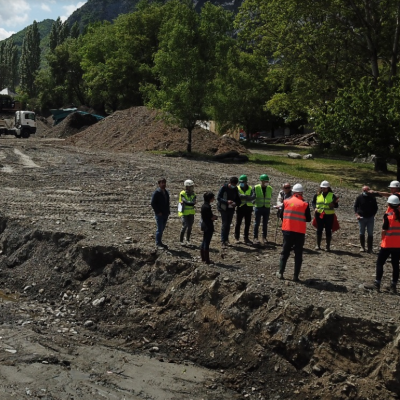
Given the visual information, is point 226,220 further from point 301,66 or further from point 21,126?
point 21,126

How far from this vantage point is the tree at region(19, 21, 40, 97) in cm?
11775

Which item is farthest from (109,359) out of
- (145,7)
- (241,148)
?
(145,7)

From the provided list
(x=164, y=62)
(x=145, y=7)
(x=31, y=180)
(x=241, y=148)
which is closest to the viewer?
(x=31, y=180)

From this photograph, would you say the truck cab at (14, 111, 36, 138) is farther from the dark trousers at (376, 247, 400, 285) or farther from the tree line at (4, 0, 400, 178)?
the dark trousers at (376, 247, 400, 285)

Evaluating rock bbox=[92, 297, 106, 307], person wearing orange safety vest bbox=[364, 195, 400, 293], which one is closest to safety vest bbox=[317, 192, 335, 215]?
person wearing orange safety vest bbox=[364, 195, 400, 293]

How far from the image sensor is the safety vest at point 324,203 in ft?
45.4

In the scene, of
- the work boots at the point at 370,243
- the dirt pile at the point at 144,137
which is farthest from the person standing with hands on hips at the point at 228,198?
the dirt pile at the point at 144,137

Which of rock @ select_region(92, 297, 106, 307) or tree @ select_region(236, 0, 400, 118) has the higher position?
tree @ select_region(236, 0, 400, 118)

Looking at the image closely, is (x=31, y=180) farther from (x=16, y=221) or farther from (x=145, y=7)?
(x=145, y=7)

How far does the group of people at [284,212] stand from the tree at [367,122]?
12.1 m

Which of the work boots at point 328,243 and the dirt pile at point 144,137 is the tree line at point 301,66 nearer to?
the dirt pile at point 144,137

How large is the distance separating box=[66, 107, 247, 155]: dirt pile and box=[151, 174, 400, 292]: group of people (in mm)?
22924

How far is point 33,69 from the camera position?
122 metres

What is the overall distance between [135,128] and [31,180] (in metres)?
20.5
